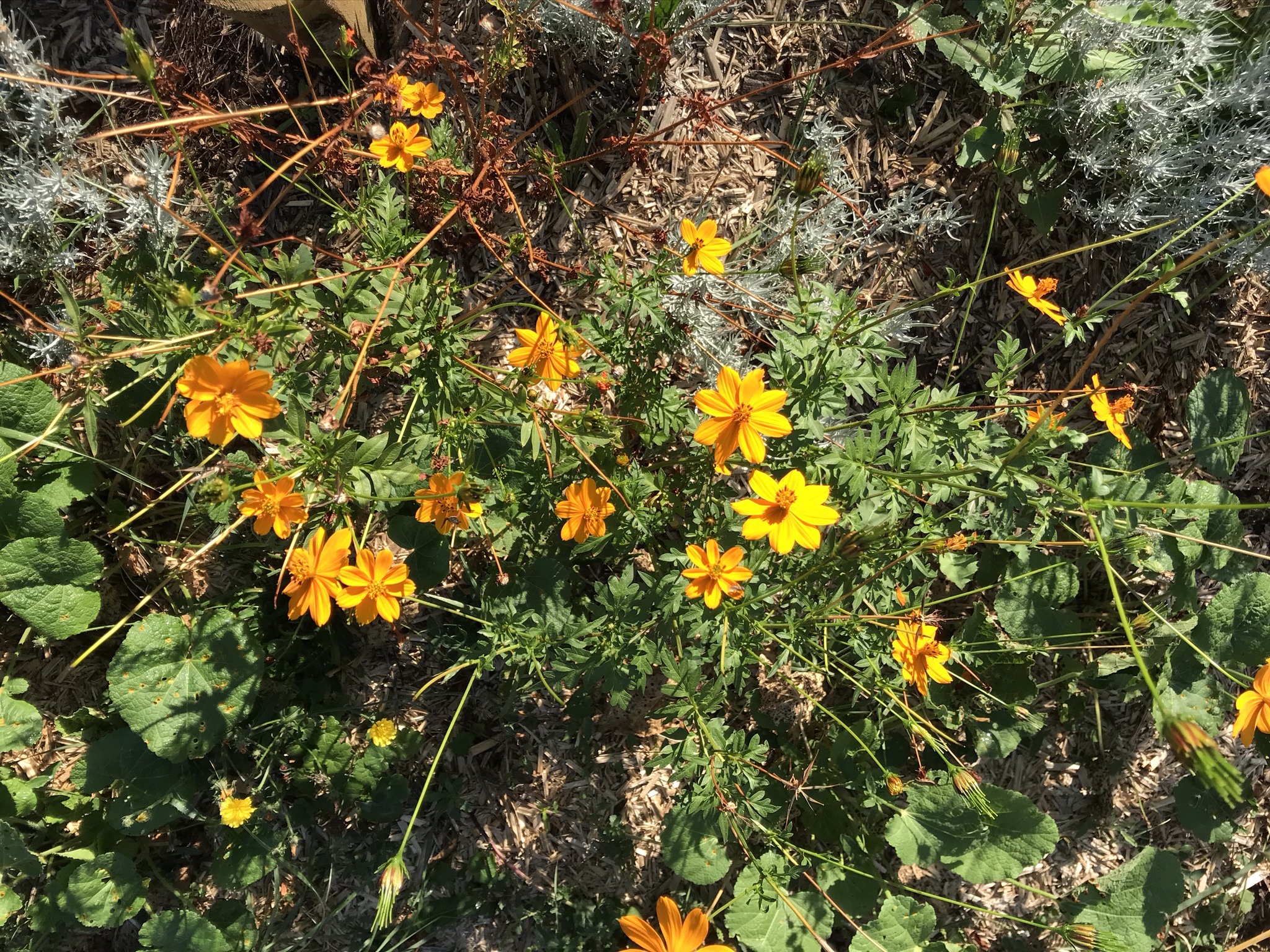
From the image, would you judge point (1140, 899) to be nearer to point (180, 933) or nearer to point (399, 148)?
point (180, 933)

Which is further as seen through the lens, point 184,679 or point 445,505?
point 184,679

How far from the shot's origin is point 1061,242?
3.28 metres

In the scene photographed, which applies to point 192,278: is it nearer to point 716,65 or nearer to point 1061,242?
point 716,65

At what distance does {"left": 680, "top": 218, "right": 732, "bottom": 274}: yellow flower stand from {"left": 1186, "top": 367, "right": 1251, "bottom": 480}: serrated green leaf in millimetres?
2025

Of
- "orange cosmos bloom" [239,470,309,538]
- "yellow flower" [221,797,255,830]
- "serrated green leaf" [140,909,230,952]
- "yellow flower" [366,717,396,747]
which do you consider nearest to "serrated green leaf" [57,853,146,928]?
"serrated green leaf" [140,909,230,952]

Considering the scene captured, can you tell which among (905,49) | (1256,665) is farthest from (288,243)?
(1256,665)

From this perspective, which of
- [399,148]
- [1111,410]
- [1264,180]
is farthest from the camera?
[1111,410]

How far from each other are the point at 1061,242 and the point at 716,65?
161 centimetres

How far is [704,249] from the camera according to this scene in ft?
7.82

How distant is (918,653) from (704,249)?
1338mm

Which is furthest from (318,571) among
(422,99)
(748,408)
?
(422,99)

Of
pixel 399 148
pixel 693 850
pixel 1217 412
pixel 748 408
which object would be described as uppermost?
pixel 399 148

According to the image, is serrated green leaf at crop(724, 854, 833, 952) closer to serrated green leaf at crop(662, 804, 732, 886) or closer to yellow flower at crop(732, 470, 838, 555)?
serrated green leaf at crop(662, 804, 732, 886)

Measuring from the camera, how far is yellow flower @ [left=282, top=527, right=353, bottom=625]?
6.66ft
